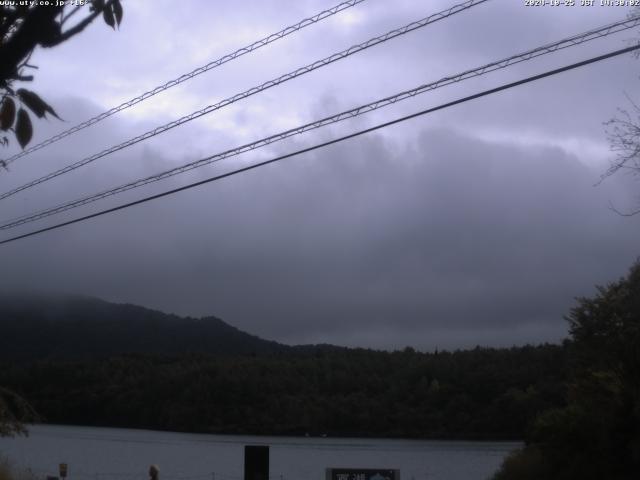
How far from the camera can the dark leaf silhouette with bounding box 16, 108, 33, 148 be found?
4496 mm

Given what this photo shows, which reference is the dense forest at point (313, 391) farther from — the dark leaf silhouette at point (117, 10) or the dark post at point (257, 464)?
the dark leaf silhouette at point (117, 10)

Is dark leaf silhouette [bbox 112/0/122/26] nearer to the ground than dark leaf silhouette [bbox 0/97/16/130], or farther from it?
farther from it

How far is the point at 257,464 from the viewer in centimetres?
1564

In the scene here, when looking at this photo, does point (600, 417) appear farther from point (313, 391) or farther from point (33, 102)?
point (313, 391)

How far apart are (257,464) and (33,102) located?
12129mm

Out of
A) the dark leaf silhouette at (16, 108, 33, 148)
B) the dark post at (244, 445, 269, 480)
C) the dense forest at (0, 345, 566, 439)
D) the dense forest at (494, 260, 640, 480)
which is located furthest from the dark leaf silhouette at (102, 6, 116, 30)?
the dense forest at (0, 345, 566, 439)

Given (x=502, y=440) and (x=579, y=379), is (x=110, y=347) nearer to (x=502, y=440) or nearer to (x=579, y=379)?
(x=502, y=440)

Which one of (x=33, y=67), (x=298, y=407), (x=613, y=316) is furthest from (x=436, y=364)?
(x=33, y=67)

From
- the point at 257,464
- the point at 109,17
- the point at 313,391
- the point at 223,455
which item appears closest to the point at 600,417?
the point at 257,464

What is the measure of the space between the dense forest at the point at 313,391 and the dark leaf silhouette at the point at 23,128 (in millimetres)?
34859

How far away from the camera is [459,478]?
112 ft

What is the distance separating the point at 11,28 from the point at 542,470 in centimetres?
2134

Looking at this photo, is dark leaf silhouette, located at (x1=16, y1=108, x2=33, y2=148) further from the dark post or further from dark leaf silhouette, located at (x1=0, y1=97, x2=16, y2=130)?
the dark post

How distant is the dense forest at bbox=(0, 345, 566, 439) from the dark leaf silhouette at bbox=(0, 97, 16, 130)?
3486cm
